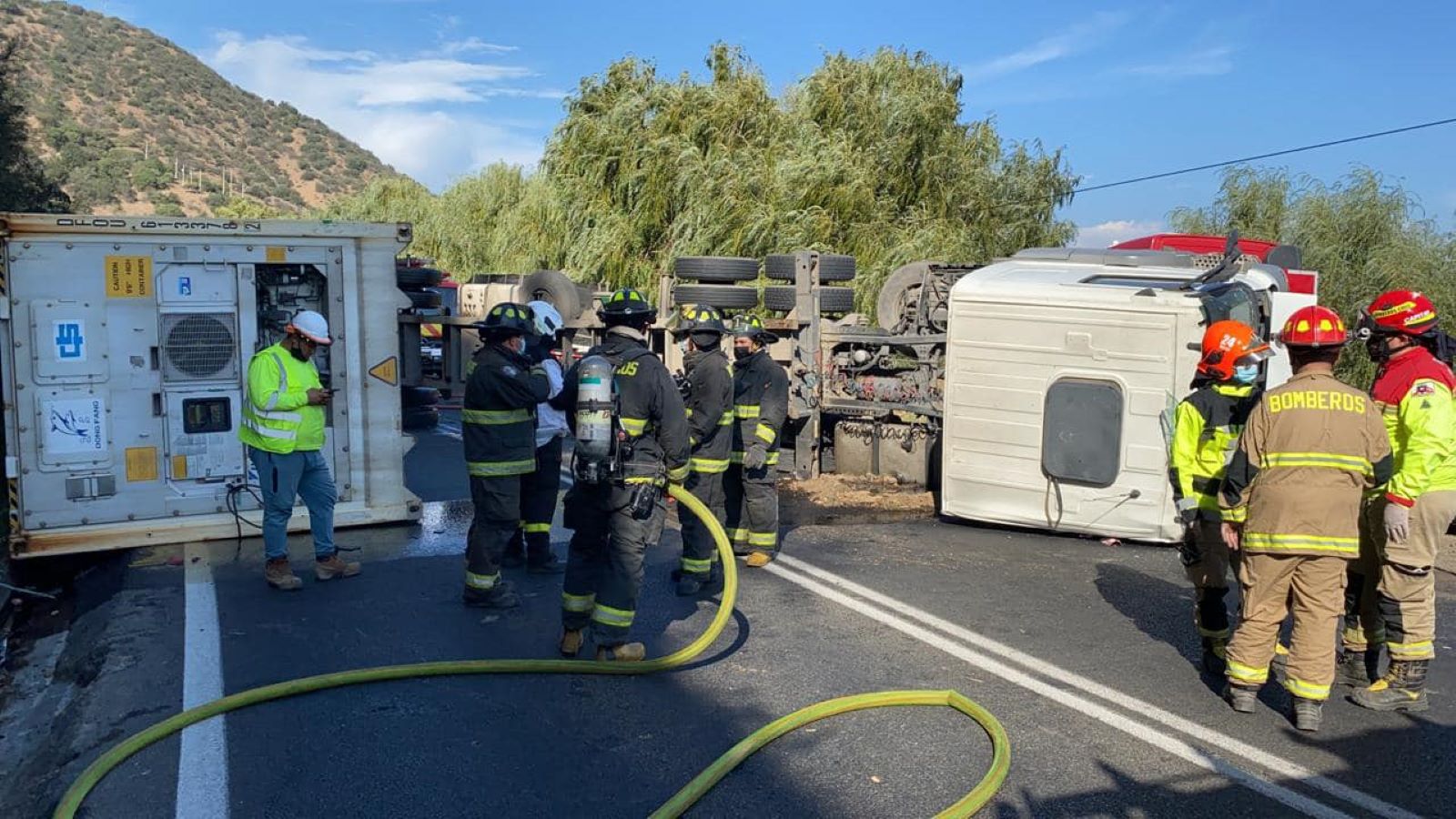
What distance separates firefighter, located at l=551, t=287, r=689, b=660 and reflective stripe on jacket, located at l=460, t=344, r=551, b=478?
0.63 m

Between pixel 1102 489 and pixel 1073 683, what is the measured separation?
340 centimetres

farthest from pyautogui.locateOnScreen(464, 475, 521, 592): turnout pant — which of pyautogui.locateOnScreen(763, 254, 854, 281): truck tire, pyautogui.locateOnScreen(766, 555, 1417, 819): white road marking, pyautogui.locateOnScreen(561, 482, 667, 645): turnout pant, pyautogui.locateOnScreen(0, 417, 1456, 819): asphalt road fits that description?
pyautogui.locateOnScreen(763, 254, 854, 281): truck tire

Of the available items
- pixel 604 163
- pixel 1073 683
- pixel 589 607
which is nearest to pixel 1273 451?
pixel 1073 683

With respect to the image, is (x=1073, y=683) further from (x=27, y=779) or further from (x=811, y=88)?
(x=811, y=88)

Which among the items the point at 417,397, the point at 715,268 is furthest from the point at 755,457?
the point at 417,397

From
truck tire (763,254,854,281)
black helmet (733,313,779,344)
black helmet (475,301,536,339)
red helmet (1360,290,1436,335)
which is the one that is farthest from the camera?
truck tire (763,254,854,281)

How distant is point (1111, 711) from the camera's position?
5.07 meters

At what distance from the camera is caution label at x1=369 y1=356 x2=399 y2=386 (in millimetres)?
8219

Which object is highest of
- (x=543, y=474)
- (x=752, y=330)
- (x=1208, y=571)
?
(x=752, y=330)

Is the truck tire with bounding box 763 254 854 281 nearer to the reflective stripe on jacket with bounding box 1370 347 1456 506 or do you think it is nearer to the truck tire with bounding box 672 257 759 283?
Result: the truck tire with bounding box 672 257 759 283

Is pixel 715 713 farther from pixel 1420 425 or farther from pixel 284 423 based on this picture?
pixel 1420 425

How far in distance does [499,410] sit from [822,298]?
623 cm

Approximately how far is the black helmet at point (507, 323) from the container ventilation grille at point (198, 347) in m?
2.33

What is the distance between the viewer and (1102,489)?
855 cm
